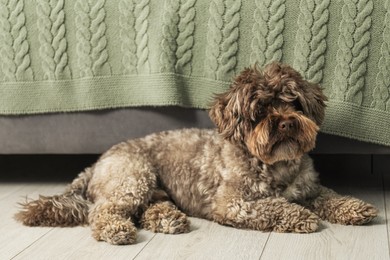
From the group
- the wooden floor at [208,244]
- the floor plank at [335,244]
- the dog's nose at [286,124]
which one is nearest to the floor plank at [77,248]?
the wooden floor at [208,244]

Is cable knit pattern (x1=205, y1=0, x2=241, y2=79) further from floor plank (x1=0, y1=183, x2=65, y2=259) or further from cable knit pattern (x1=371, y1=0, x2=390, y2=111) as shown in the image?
floor plank (x1=0, y1=183, x2=65, y2=259)

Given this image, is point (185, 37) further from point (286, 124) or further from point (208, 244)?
point (208, 244)

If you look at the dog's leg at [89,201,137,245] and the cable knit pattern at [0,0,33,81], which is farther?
the cable knit pattern at [0,0,33,81]

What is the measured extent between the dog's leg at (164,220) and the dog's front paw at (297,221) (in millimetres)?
368

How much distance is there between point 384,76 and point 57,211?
148cm

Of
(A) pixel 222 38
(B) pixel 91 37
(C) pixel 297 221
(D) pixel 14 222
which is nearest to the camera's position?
(C) pixel 297 221

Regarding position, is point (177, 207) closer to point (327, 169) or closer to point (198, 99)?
point (198, 99)

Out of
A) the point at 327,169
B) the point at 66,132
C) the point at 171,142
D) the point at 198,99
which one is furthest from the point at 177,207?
the point at 327,169

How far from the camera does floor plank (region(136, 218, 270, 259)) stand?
2.42m

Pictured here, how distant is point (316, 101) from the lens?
2.67 meters

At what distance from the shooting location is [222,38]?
2.98 metres

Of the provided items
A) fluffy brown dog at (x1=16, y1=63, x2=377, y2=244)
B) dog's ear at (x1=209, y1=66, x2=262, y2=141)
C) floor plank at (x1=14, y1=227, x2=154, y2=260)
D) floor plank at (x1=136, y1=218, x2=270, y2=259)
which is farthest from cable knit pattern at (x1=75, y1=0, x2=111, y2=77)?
floor plank at (x1=136, y1=218, x2=270, y2=259)

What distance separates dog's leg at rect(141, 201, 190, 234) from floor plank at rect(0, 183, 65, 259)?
0.41 metres

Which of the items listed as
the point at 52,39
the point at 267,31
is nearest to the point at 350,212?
the point at 267,31
